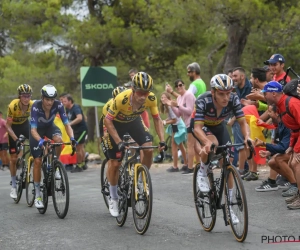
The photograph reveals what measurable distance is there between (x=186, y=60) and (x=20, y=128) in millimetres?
11045

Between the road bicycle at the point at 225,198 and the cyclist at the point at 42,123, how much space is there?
9.84ft

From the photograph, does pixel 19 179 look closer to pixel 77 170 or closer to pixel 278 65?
pixel 278 65

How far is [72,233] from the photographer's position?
947 centimetres

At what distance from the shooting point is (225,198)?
848 centimetres

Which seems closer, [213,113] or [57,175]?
[213,113]

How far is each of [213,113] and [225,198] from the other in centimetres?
117

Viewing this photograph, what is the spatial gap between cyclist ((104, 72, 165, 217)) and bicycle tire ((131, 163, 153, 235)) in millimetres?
543

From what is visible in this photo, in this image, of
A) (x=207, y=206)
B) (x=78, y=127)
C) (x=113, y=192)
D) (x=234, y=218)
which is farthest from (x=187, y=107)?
(x=234, y=218)

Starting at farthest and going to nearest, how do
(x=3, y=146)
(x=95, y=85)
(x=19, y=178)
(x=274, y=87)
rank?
(x=3, y=146)
(x=95, y=85)
(x=19, y=178)
(x=274, y=87)

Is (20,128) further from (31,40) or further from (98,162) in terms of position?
(31,40)

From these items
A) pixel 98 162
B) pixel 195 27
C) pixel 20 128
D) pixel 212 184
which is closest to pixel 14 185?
pixel 20 128

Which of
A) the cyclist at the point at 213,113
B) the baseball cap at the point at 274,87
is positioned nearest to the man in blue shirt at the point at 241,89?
the baseball cap at the point at 274,87

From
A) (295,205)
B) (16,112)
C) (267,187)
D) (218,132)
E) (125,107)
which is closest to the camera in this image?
(218,132)

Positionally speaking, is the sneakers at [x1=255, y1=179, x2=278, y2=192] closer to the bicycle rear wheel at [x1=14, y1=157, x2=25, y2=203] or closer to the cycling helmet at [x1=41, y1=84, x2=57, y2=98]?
the cycling helmet at [x1=41, y1=84, x2=57, y2=98]
